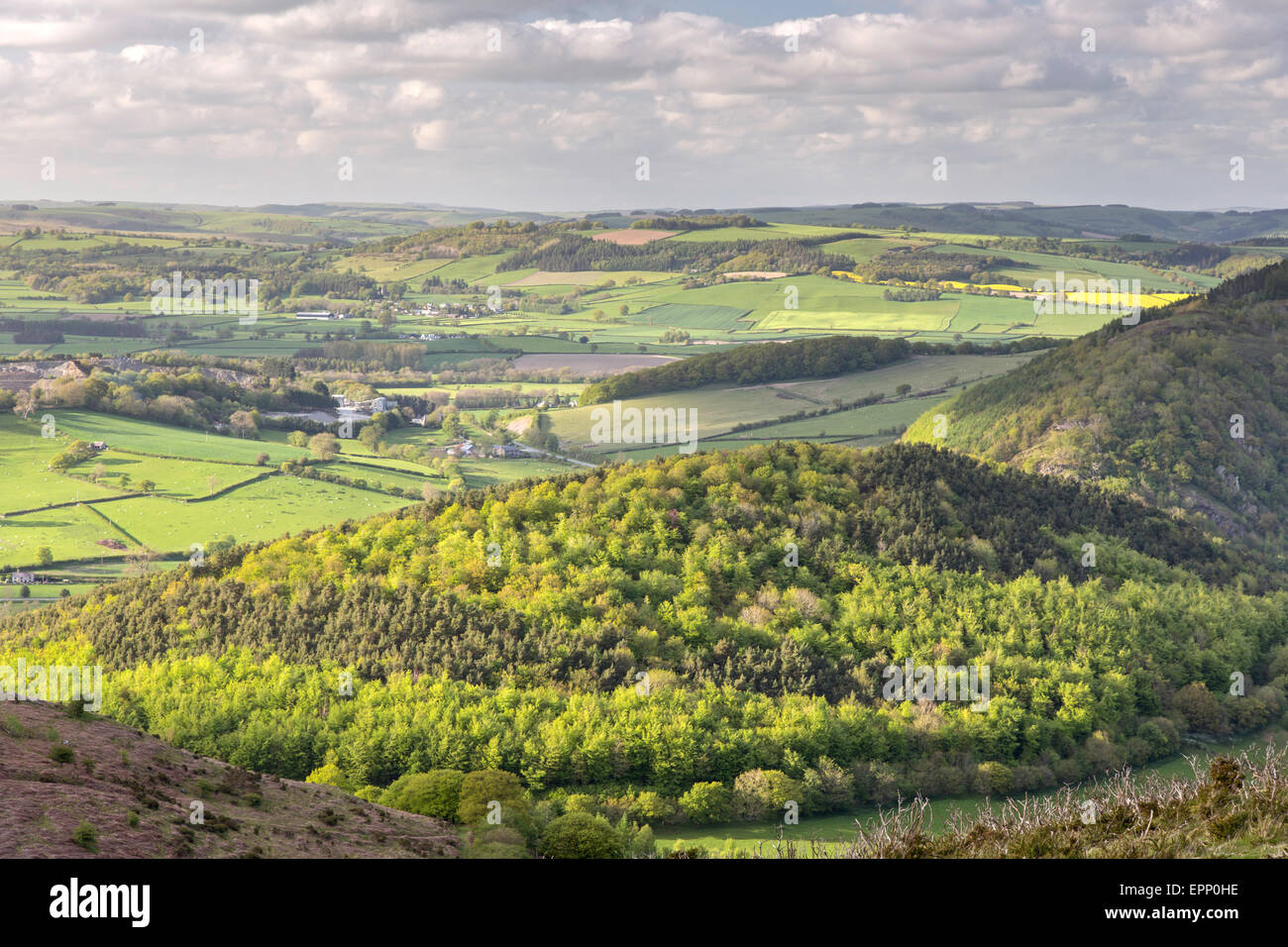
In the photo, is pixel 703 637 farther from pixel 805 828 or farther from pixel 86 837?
pixel 86 837

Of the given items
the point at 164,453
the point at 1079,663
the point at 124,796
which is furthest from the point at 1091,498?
the point at 164,453

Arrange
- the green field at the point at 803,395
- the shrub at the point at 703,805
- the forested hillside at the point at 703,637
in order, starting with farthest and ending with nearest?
1. the green field at the point at 803,395
2. the forested hillside at the point at 703,637
3. the shrub at the point at 703,805

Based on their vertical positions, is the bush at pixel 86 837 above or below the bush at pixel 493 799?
above

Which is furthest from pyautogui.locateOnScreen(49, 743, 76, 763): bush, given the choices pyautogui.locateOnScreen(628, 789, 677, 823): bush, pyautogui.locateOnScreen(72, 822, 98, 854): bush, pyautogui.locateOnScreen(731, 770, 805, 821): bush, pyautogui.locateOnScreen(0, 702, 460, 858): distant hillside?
pyautogui.locateOnScreen(731, 770, 805, 821): bush

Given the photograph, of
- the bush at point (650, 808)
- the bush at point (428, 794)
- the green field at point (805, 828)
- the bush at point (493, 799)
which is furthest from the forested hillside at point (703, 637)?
the bush at point (493, 799)

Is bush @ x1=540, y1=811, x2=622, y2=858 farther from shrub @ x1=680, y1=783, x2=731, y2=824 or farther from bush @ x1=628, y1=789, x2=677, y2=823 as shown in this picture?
shrub @ x1=680, y1=783, x2=731, y2=824

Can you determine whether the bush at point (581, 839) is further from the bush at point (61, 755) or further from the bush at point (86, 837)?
the bush at point (86, 837)
